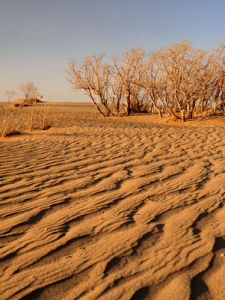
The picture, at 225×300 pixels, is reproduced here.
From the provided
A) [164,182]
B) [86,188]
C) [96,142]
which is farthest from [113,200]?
[96,142]

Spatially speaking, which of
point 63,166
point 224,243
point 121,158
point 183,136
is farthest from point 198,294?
point 183,136

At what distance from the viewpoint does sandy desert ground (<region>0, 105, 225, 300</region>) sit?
1649 millimetres

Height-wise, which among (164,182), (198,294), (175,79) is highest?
(175,79)

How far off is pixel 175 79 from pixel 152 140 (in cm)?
584

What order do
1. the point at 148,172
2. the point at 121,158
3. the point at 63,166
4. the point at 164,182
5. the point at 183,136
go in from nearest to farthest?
the point at 164,182 → the point at 148,172 → the point at 63,166 → the point at 121,158 → the point at 183,136

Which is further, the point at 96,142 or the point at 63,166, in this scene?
the point at 96,142

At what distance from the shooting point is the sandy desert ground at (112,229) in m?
1.65

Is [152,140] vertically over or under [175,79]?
under

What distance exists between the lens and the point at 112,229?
2301mm

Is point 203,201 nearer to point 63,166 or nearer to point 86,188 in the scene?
point 86,188

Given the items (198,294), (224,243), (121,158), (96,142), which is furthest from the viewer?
(96,142)

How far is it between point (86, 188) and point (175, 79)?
948 centimetres

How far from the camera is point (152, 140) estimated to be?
6.71m

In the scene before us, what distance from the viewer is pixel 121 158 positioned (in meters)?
4.82
